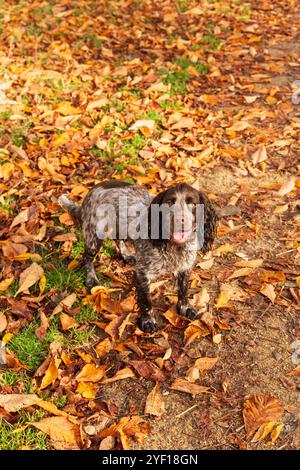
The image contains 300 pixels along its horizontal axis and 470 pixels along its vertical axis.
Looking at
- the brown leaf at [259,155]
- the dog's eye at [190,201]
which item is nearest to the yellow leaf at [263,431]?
the dog's eye at [190,201]

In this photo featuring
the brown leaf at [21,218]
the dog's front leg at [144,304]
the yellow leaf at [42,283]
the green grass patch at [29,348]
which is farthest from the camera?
the brown leaf at [21,218]

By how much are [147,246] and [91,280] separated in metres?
0.87

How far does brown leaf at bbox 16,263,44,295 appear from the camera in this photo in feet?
15.3

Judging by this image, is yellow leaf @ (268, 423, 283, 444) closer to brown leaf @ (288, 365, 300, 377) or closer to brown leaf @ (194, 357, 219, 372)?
brown leaf @ (288, 365, 300, 377)

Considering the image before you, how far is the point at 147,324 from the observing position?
4367 mm

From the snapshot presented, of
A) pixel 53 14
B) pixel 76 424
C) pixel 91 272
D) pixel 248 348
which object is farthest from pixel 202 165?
pixel 53 14

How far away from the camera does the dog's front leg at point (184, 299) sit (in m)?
4.43

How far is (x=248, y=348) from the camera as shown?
4141 millimetres

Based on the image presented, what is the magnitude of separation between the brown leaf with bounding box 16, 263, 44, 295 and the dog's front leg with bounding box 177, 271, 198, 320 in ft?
4.33

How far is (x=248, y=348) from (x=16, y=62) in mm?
6293

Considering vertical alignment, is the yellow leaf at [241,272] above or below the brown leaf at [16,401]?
above

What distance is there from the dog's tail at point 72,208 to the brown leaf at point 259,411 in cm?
242

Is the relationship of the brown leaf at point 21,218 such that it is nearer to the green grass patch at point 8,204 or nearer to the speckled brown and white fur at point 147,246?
the green grass patch at point 8,204
